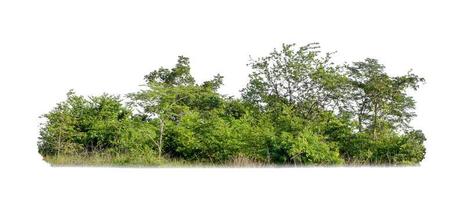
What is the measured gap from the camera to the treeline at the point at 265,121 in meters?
10.9

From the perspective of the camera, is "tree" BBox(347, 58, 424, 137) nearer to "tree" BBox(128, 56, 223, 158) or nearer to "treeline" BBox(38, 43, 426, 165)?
"treeline" BBox(38, 43, 426, 165)

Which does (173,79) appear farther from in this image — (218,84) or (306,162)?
(306,162)

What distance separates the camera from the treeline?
35.8 ft

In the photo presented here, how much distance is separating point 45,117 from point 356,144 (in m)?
6.99

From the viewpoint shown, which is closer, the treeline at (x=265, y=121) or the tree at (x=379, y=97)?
the treeline at (x=265, y=121)

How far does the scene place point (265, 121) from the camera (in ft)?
40.8

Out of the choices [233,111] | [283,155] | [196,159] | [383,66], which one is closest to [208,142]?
[196,159]

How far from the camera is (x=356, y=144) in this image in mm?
11898

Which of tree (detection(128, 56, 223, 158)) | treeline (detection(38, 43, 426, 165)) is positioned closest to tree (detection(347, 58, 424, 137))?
treeline (detection(38, 43, 426, 165))

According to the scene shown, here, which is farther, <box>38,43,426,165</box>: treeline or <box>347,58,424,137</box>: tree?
<box>347,58,424,137</box>: tree

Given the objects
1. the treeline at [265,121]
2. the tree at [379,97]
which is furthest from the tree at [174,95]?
the tree at [379,97]

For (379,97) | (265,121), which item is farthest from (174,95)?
(379,97)

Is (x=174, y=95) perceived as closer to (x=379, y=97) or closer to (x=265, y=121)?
(x=265, y=121)

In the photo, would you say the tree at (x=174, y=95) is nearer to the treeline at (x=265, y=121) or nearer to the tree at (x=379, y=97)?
the treeline at (x=265, y=121)
